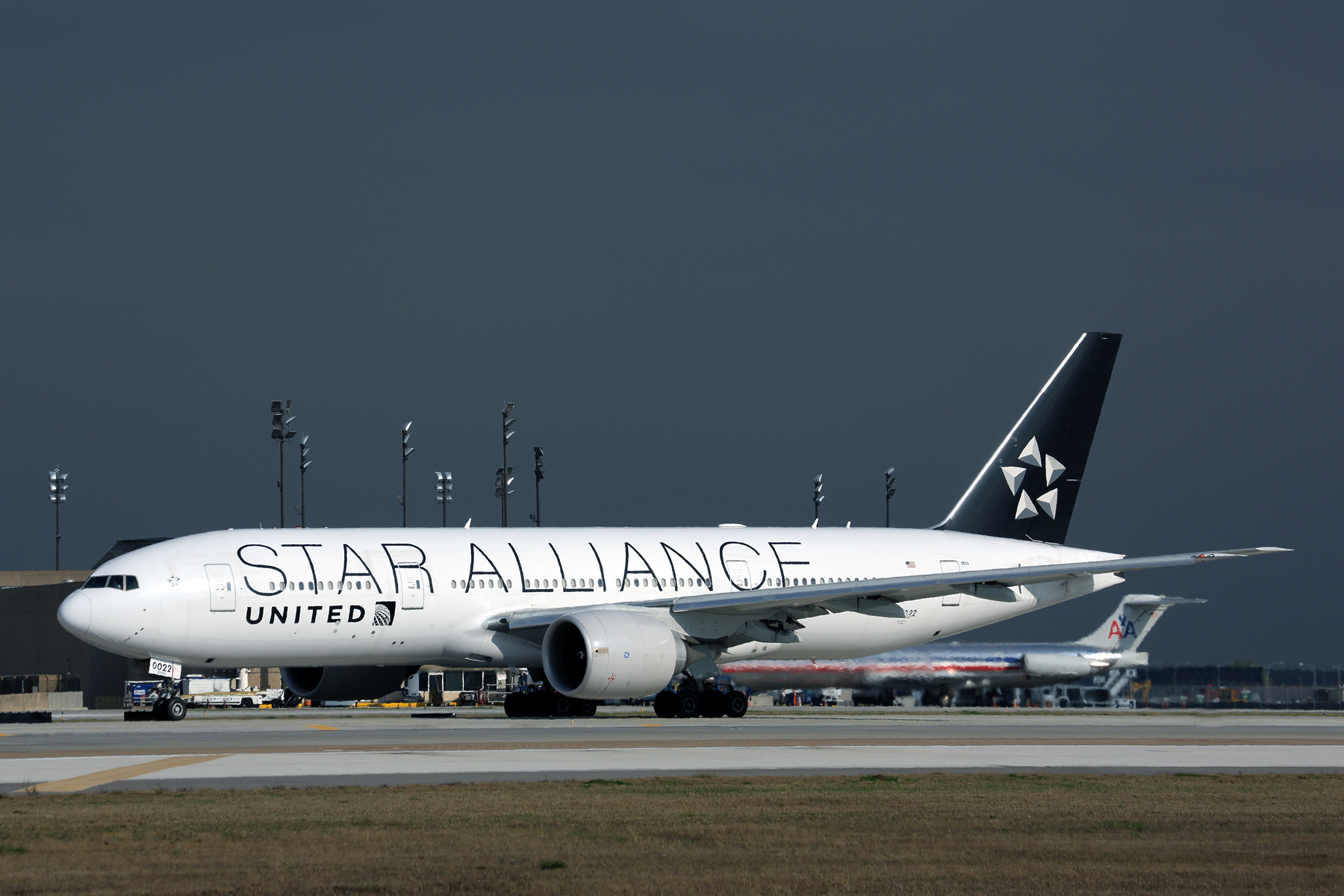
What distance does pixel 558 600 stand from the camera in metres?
34.3

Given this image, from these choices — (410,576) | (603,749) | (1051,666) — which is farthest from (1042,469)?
(603,749)

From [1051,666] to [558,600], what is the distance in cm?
2562

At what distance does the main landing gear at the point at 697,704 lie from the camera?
3388cm

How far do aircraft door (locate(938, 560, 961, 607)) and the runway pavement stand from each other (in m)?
4.82

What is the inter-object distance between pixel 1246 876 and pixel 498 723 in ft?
72.2

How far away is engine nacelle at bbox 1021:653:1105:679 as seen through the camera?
54.2 meters

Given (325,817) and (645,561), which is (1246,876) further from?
(645,561)

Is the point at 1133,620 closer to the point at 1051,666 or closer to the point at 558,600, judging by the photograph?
the point at 1051,666

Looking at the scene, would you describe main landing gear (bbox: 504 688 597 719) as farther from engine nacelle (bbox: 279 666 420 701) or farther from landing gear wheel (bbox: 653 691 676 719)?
engine nacelle (bbox: 279 666 420 701)

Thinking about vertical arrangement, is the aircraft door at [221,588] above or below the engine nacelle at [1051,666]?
above

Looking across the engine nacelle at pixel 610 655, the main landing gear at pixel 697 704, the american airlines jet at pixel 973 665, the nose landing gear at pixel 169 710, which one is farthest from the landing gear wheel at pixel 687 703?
the nose landing gear at pixel 169 710

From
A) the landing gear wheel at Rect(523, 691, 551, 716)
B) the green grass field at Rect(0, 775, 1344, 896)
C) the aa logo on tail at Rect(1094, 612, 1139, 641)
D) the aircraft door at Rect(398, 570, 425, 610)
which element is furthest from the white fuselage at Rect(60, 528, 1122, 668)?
the aa logo on tail at Rect(1094, 612, 1139, 641)

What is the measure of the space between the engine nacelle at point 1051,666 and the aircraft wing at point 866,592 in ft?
68.0

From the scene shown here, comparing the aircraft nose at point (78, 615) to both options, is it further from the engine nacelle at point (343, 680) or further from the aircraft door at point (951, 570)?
the aircraft door at point (951, 570)
